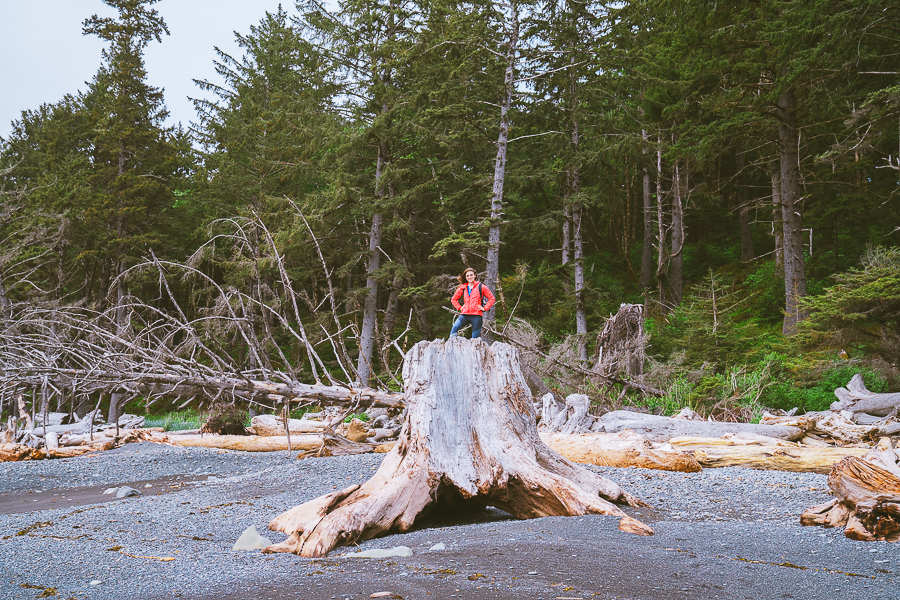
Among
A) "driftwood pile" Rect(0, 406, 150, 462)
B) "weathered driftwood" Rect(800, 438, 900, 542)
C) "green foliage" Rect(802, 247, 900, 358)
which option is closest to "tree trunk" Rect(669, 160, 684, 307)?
"green foliage" Rect(802, 247, 900, 358)

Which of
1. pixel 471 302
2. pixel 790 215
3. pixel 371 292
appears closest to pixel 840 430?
pixel 471 302

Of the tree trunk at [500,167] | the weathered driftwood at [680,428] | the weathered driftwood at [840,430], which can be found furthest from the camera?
the tree trunk at [500,167]

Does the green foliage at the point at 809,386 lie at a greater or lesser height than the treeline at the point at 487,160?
lesser

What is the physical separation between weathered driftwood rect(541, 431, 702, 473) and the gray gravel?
649 millimetres

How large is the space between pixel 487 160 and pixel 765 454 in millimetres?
14854

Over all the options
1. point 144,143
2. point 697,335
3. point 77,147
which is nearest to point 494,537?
point 697,335

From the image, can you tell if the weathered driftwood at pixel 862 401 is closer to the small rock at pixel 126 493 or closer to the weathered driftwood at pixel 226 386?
the weathered driftwood at pixel 226 386

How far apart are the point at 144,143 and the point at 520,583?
22.3m

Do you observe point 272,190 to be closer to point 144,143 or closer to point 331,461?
point 144,143

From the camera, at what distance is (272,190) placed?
774 inches

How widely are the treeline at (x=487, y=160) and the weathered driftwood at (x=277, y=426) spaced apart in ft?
7.82

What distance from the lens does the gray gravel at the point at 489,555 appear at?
90.0 inches

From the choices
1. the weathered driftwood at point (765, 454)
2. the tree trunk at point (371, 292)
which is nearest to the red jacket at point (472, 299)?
the weathered driftwood at point (765, 454)

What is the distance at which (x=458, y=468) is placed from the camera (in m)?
3.81
